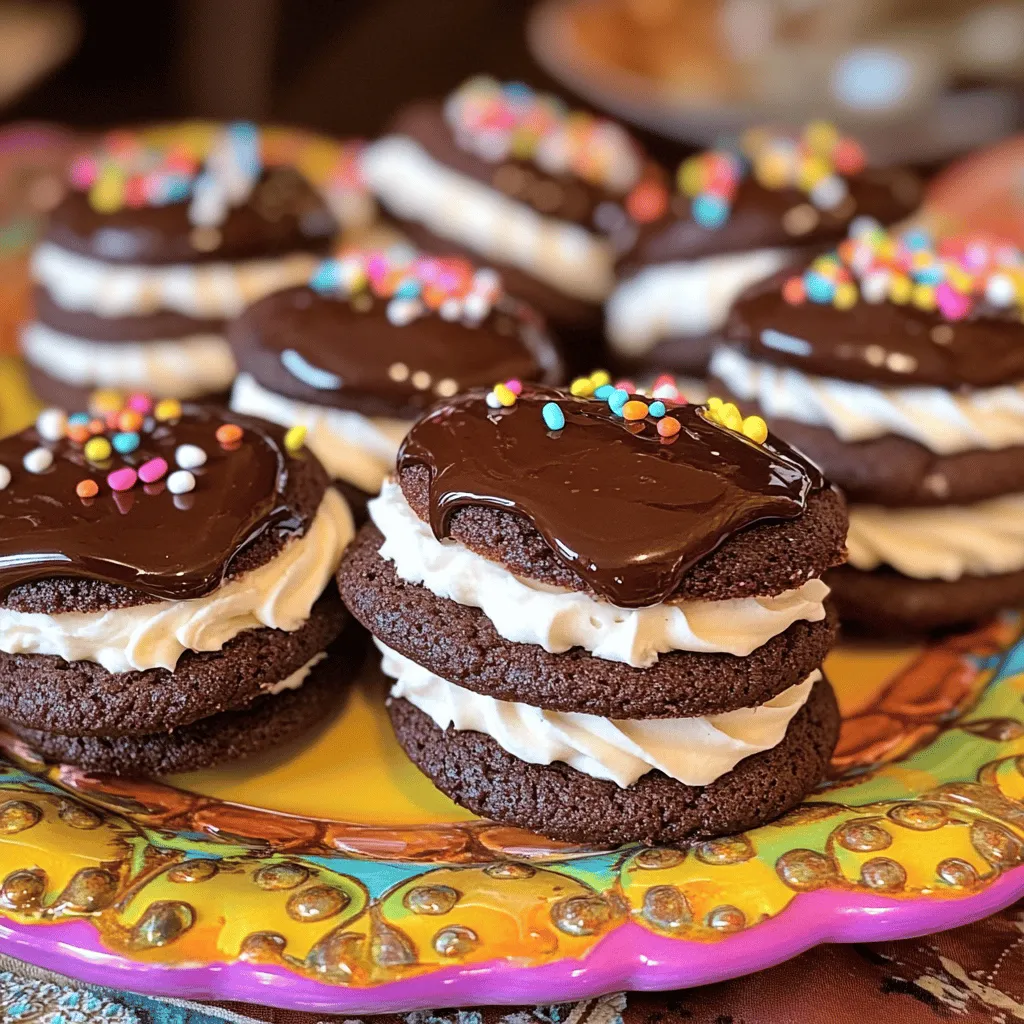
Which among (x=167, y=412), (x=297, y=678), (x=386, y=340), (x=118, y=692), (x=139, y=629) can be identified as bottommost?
(x=297, y=678)

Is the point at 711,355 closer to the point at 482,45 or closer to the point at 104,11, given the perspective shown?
the point at 482,45

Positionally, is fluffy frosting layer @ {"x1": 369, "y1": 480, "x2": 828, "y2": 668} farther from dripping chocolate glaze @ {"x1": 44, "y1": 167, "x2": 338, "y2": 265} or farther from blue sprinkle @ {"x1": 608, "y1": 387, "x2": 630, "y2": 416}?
dripping chocolate glaze @ {"x1": 44, "y1": 167, "x2": 338, "y2": 265}

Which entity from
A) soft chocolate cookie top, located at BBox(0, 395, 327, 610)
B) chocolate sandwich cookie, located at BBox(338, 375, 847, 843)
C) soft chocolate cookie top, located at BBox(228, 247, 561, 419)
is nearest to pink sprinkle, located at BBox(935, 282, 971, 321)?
chocolate sandwich cookie, located at BBox(338, 375, 847, 843)

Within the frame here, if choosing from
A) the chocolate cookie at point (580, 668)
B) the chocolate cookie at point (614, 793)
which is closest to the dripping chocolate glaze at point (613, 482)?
the chocolate cookie at point (580, 668)

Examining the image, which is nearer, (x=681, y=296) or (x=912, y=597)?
(x=912, y=597)

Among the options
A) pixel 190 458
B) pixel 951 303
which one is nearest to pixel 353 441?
pixel 190 458

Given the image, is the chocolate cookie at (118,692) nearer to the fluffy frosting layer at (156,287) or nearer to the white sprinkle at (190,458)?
the white sprinkle at (190,458)

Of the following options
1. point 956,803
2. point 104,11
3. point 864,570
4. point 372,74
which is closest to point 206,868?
point 956,803

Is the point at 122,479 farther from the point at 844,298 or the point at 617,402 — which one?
the point at 844,298
